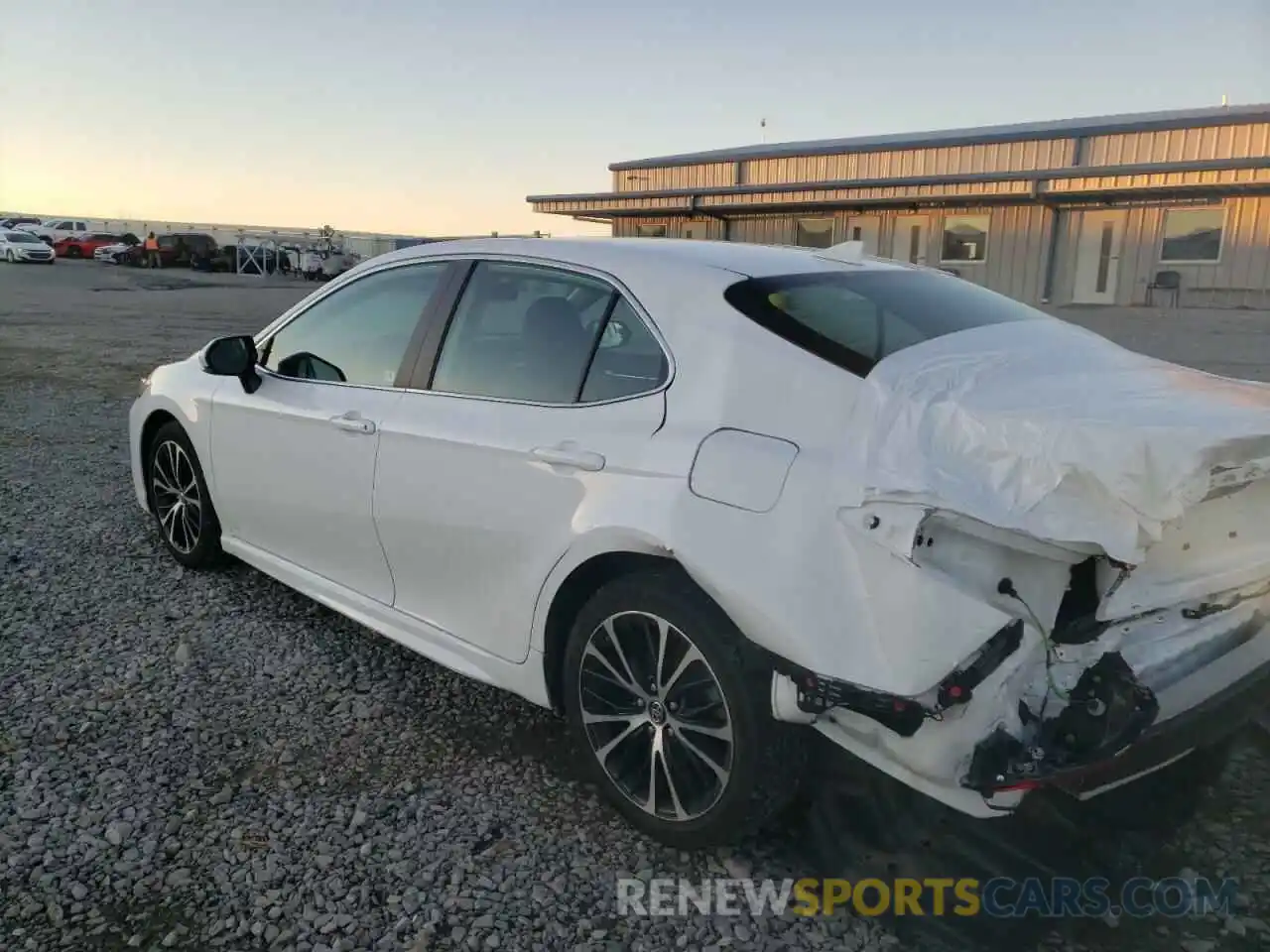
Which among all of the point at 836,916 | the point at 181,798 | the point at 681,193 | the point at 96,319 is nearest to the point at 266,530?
the point at 181,798

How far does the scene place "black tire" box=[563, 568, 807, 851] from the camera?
7.84 ft

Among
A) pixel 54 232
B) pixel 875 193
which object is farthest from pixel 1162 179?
pixel 54 232

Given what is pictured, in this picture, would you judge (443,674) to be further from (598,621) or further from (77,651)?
(77,651)

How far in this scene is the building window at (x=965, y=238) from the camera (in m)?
22.1

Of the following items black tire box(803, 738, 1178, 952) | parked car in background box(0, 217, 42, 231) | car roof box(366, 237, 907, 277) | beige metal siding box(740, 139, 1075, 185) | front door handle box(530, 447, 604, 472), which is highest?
beige metal siding box(740, 139, 1075, 185)

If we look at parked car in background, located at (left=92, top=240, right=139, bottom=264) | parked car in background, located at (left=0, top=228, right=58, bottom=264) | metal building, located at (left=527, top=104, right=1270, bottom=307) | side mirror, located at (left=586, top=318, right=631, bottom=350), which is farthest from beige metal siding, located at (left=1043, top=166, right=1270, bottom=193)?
parked car in background, located at (left=92, top=240, right=139, bottom=264)

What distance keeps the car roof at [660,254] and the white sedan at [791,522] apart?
0.05 ft

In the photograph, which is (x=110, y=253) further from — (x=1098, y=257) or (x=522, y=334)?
(x=522, y=334)

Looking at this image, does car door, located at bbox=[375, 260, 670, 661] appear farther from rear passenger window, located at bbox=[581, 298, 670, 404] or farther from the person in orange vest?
the person in orange vest

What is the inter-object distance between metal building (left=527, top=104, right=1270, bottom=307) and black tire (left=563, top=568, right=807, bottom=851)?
19.6m

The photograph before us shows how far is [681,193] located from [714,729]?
2501cm

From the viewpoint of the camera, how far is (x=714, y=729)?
2.50 metres

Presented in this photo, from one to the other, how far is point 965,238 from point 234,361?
21.4 m

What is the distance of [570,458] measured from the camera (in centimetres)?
270
